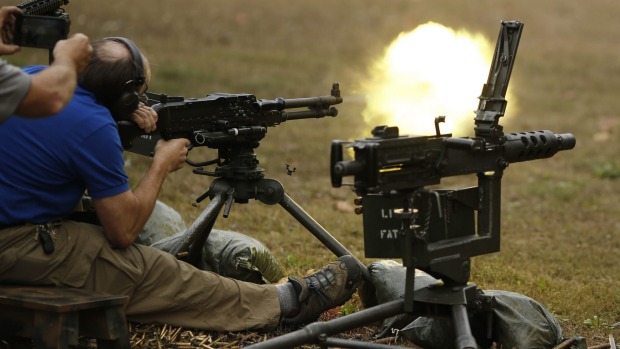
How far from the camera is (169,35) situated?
2086 centimetres

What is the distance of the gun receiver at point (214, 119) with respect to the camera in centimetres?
615

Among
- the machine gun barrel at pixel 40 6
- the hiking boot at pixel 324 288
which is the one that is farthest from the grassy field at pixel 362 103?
the machine gun barrel at pixel 40 6

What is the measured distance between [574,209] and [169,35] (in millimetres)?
11544

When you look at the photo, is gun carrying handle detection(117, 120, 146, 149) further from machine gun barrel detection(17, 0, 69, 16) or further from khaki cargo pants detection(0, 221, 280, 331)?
machine gun barrel detection(17, 0, 69, 16)

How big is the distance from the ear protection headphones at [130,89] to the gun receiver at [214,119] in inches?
8.5

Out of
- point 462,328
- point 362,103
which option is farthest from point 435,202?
point 362,103

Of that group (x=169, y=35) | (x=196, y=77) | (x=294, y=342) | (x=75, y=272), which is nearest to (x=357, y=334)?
(x=294, y=342)

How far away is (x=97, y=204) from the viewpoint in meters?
5.21

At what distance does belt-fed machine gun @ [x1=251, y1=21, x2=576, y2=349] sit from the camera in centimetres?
514

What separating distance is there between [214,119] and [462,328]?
2142 mm

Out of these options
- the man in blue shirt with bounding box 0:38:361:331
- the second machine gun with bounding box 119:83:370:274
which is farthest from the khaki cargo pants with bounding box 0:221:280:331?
the second machine gun with bounding box 119:83:370:274

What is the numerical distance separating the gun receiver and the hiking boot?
100cm

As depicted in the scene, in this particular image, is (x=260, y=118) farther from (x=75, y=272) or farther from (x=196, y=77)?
(x=196, y=77)

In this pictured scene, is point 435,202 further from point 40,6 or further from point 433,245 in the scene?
point 40,6
